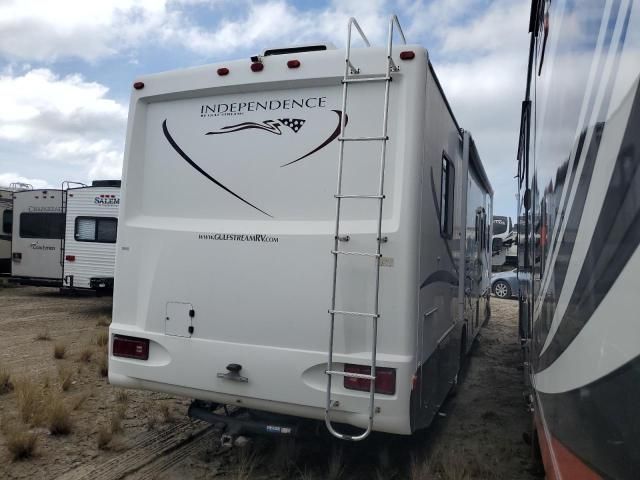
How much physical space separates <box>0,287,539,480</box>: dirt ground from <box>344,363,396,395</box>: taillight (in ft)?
3.06

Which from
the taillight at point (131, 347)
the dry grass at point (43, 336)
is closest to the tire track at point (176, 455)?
the taillight at point (131, 347)

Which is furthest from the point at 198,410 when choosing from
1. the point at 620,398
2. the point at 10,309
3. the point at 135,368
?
the point at 10,309

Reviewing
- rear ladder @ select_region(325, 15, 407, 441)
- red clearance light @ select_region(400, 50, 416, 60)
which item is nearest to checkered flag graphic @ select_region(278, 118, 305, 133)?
rear ladder @ select_region(325, 15, 407, 441)

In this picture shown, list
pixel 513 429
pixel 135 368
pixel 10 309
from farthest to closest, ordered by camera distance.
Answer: pixel 10 309
pixel 513 429
pixel 135 368

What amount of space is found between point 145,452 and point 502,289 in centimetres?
1609

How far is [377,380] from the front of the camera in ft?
11.7

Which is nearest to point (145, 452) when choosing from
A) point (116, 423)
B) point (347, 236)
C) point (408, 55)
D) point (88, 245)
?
point (116, 423)

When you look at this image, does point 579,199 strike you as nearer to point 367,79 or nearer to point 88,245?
point 367,79

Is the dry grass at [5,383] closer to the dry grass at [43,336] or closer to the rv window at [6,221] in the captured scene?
the dry grass at [43,336]

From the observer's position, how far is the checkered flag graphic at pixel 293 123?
3934 mm

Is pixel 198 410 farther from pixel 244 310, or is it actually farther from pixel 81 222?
pixel 81 222

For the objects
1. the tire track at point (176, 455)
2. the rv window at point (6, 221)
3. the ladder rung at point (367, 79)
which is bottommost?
the tire track at point (176, 455)

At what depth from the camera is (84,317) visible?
1173cm

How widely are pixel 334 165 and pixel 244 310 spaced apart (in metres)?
1.22
